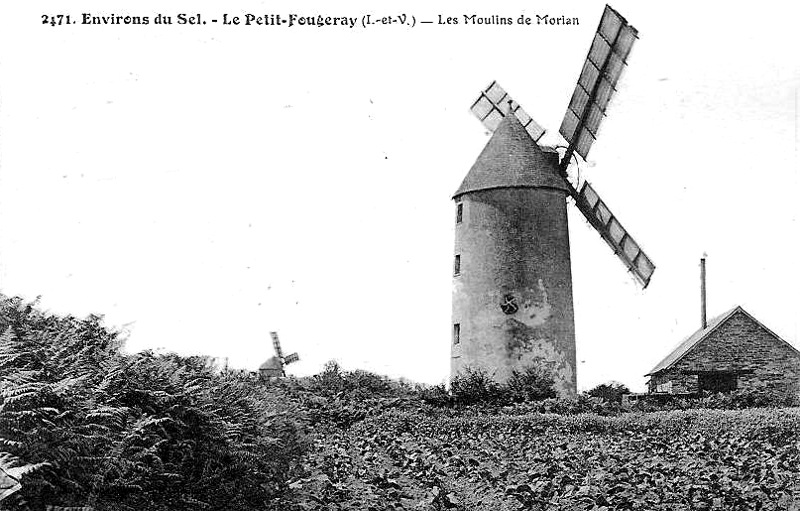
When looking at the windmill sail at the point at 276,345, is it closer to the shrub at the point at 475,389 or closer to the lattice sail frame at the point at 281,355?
the lattice sail frame at the point at 281,355

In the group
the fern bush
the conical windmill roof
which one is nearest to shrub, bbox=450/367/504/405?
the conical windmill roof

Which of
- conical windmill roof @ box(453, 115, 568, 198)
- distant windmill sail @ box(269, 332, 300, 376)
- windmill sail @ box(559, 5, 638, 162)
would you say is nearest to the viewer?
windmill sail @ box(559, 5, 638, 162)

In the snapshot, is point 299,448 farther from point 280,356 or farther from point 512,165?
point 280,356

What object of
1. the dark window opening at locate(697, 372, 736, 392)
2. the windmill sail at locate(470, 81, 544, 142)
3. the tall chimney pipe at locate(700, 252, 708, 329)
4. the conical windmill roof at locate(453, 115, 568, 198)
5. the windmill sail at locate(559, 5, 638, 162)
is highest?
the windmill sail at locate(470, 81, 544, 142)

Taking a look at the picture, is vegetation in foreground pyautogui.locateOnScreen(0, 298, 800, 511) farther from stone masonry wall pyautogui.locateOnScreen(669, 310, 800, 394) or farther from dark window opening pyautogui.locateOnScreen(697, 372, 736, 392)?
dark window opening pyautogui.locateOnScreen(697, 372, 736, 392)

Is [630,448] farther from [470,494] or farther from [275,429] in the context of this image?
[275,429]

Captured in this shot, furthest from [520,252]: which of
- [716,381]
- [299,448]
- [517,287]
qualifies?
[299,448]

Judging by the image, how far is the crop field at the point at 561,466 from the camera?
11.5 metres

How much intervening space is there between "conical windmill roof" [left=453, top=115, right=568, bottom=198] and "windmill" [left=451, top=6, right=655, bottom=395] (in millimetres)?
31

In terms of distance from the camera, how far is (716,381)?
3572 cm

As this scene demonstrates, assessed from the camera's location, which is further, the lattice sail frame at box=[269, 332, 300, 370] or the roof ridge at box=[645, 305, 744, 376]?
the lattice sail frame at box=[269, 332, 300, 370]

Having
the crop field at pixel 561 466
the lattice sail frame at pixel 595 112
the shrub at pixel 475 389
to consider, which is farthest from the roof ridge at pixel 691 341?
the crop field at pixel 561 466

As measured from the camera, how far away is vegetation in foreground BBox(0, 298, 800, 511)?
222 inches

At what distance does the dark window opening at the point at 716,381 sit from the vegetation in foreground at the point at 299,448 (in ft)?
33.5
